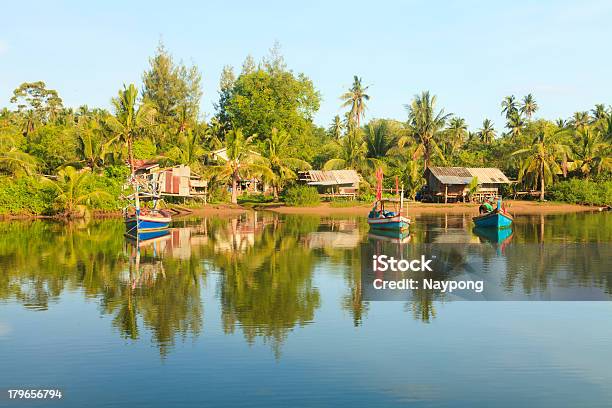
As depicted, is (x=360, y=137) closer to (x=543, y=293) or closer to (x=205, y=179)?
(x=205, y=179)

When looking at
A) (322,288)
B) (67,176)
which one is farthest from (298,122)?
(322,288)

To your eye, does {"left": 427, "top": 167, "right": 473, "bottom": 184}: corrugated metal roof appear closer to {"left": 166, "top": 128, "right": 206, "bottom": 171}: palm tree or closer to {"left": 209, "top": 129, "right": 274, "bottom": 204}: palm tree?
{"left": 209, "top": 129, "right": 274, "bottom": 204}: palm tree

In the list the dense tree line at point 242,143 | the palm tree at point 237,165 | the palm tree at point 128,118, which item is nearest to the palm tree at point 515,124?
the dense tree line at point 242,143

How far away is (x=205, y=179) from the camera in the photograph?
199 ft

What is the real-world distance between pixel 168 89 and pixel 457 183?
3869 centimetres

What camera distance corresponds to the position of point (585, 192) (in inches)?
2586

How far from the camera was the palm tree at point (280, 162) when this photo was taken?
207 feet

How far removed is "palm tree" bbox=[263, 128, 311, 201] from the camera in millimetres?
63219

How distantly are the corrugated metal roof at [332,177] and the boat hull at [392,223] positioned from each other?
2482 centimetres

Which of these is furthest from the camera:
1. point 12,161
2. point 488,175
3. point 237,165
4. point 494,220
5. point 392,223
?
point 488,175

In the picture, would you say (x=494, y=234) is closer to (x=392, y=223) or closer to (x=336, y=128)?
(x=392, y=223)

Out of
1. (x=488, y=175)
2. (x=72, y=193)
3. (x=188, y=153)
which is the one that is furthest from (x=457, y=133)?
(x=72, y=193)

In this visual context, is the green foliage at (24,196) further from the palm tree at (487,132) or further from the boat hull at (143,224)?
the palm tree at (487,132)

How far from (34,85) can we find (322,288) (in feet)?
265
